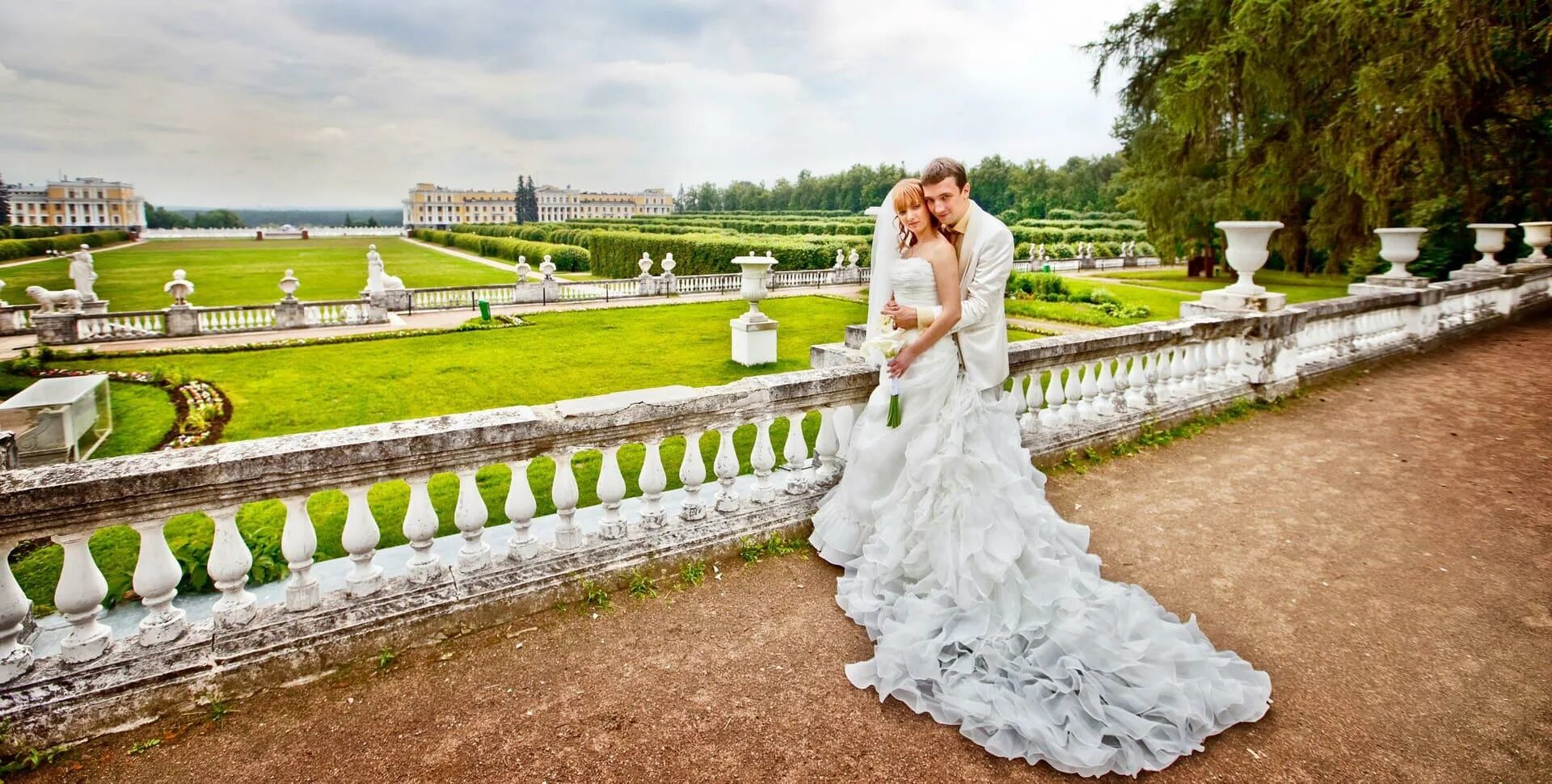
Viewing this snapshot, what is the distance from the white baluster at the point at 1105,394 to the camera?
5.80 meters

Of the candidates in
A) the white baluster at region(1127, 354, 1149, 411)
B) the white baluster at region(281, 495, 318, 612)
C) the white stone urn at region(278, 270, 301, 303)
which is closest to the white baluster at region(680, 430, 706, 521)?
the white baluster at region(281, 495, 318, 612)

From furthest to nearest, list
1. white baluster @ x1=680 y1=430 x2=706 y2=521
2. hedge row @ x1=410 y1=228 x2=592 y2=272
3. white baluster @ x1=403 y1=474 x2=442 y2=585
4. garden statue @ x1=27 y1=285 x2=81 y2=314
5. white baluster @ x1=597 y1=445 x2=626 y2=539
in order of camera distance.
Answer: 1. hedge row @ x1=410 y1=228 x2=592 y2=272
2. garden statue @ x1=27 y1=285 x2=81 y2=314
3. white baluster @ x1=680 y1=430 x2=706 y2=521
4. white baluster @ x1=597 y1=445 x2=626 y2=539
5. white baluster @ x1=403 y1=474 x2=442 y2=585

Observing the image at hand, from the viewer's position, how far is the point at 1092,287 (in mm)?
22078

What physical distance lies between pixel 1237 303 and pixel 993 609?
558cm

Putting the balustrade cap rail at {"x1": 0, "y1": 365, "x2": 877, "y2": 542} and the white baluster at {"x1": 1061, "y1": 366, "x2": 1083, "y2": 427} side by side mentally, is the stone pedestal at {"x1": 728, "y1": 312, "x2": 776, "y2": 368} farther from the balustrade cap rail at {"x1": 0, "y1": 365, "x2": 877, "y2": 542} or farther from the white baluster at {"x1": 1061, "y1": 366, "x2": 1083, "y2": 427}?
the balustrade cap rail at {"x1": 0, "y1": 365, "x2": 877, "y2": 542}

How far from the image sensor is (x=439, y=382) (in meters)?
11.5

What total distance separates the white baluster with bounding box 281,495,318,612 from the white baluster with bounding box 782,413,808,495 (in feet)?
7.07

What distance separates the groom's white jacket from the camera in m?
3.41

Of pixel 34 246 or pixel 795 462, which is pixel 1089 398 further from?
pixel 34 246

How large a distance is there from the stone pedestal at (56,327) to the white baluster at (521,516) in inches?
737

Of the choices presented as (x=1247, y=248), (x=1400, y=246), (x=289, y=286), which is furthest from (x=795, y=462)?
(x=289, y=286)

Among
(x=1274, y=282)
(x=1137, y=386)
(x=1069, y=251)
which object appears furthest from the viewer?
(x=1069, y=251)

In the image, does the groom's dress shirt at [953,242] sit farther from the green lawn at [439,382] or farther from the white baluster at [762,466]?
the green lawn at [439,382]

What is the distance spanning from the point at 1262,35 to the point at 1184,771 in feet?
52.4
